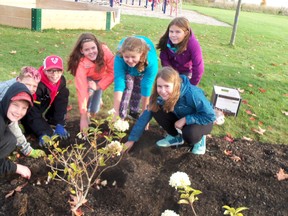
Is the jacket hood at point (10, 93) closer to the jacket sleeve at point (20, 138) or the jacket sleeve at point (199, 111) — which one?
the jacket sleeve at point (20, 138)

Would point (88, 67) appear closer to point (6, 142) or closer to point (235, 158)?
point (6, 142)

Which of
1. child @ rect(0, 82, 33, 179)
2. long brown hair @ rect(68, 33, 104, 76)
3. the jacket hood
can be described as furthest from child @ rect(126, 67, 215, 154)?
the jacket hood

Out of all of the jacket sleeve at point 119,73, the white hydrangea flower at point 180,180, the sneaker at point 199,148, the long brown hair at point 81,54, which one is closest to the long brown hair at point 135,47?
the jacket sleeve at point 119,73

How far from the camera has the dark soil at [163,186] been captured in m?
2.43

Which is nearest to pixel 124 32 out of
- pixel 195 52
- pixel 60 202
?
pixel 195 52

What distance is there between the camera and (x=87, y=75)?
140 inches

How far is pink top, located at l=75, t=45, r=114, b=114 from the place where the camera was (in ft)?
10.9

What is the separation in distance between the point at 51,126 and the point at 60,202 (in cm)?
138

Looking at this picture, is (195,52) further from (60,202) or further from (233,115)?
(60,202)

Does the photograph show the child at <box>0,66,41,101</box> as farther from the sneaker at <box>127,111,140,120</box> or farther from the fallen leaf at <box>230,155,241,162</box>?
the fallen leaf at <box>230,155,241,162</box>

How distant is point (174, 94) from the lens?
112 inches

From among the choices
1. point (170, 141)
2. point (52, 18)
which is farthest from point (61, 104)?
point (52, 18)

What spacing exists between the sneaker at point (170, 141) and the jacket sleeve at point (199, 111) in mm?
406

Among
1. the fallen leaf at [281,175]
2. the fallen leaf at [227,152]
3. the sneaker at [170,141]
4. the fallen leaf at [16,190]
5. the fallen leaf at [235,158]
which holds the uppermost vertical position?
the sneaker at [170,141]
